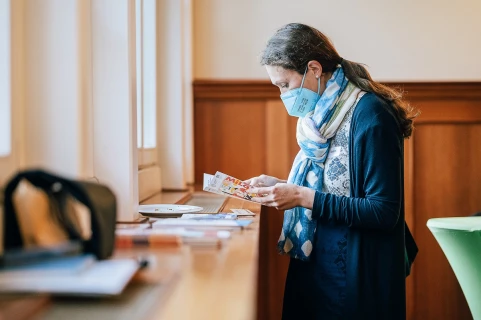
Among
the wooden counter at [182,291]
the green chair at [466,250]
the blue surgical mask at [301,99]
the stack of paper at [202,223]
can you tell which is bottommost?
the green chair at [466,250]

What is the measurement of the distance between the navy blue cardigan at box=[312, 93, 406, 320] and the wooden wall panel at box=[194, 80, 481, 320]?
135 cm

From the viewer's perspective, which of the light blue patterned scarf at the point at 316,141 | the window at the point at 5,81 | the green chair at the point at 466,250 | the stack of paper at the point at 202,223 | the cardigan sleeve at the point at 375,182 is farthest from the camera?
the green chair at the point at 466,250

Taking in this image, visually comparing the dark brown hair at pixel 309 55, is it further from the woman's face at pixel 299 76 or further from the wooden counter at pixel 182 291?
the wooden counter at pixel 182 291

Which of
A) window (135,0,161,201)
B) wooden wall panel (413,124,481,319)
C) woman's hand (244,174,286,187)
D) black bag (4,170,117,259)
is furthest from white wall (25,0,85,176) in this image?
wooden wall panel (413,124,481,319)

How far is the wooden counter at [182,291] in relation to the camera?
755 millimetres

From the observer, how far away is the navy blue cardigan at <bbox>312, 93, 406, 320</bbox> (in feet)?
5.61

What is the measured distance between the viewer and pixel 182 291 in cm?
88

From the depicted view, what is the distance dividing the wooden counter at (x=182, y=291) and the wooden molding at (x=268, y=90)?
6.30 ft

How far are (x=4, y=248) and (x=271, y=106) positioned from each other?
2386 mm

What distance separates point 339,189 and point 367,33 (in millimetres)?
1591

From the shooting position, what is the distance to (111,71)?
1.68 m

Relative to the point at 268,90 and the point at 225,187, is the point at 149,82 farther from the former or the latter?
the point at 225,187

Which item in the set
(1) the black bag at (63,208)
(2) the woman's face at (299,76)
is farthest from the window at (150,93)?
(1) the black bag at (63,208)

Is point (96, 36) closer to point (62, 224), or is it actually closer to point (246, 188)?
point (246, 188)
